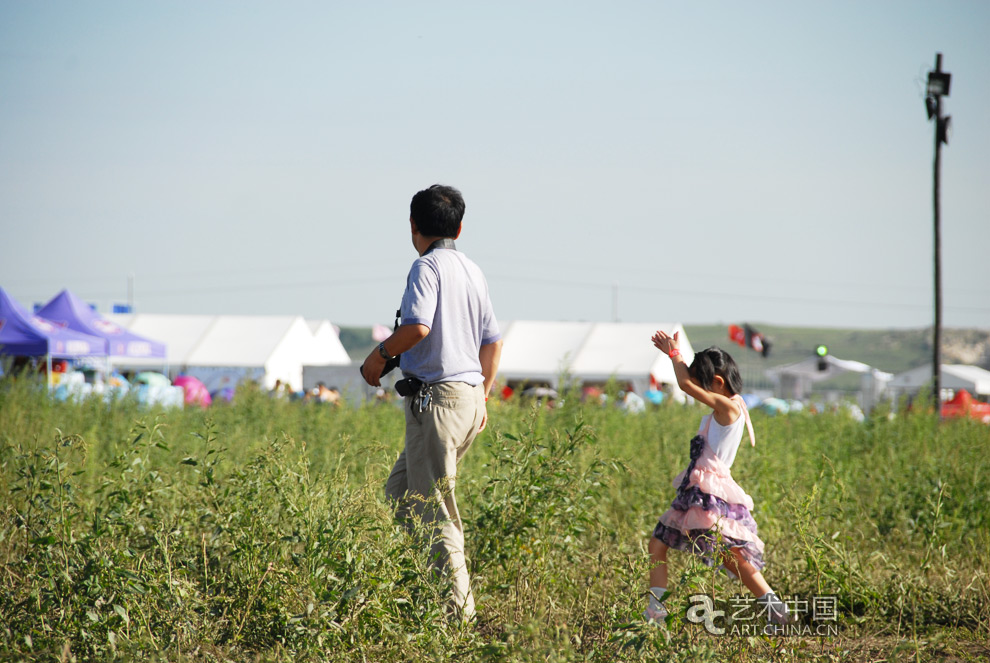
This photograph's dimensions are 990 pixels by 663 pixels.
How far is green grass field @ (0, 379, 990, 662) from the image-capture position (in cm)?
315

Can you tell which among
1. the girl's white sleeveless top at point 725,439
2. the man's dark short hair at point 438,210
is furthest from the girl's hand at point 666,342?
the man's dark short hair at point 438,210

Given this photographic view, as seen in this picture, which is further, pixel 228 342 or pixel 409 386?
pixel 228 342

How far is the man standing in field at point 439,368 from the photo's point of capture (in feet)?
12.0

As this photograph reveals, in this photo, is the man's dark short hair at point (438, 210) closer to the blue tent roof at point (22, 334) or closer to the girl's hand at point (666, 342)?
the girl's hand at point (666, 342)

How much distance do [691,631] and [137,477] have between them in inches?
108

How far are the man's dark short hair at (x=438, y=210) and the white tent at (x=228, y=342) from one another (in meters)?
30.6

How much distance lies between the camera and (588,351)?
34562 millimetres

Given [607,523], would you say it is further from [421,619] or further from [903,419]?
[903,419]

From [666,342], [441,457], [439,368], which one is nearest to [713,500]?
[666,342]

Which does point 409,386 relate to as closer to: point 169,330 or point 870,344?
point 169,330

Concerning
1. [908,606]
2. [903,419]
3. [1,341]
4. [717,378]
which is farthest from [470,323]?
[1,341]

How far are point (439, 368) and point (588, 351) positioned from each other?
31.0 m

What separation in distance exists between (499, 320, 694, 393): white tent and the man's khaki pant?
27.1 metres

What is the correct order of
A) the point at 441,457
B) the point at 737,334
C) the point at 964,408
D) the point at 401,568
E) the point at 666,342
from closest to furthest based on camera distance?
the point at 401,568
the point at 441,457
the point at 666,342
the point at 964,408
the point at 737,334
